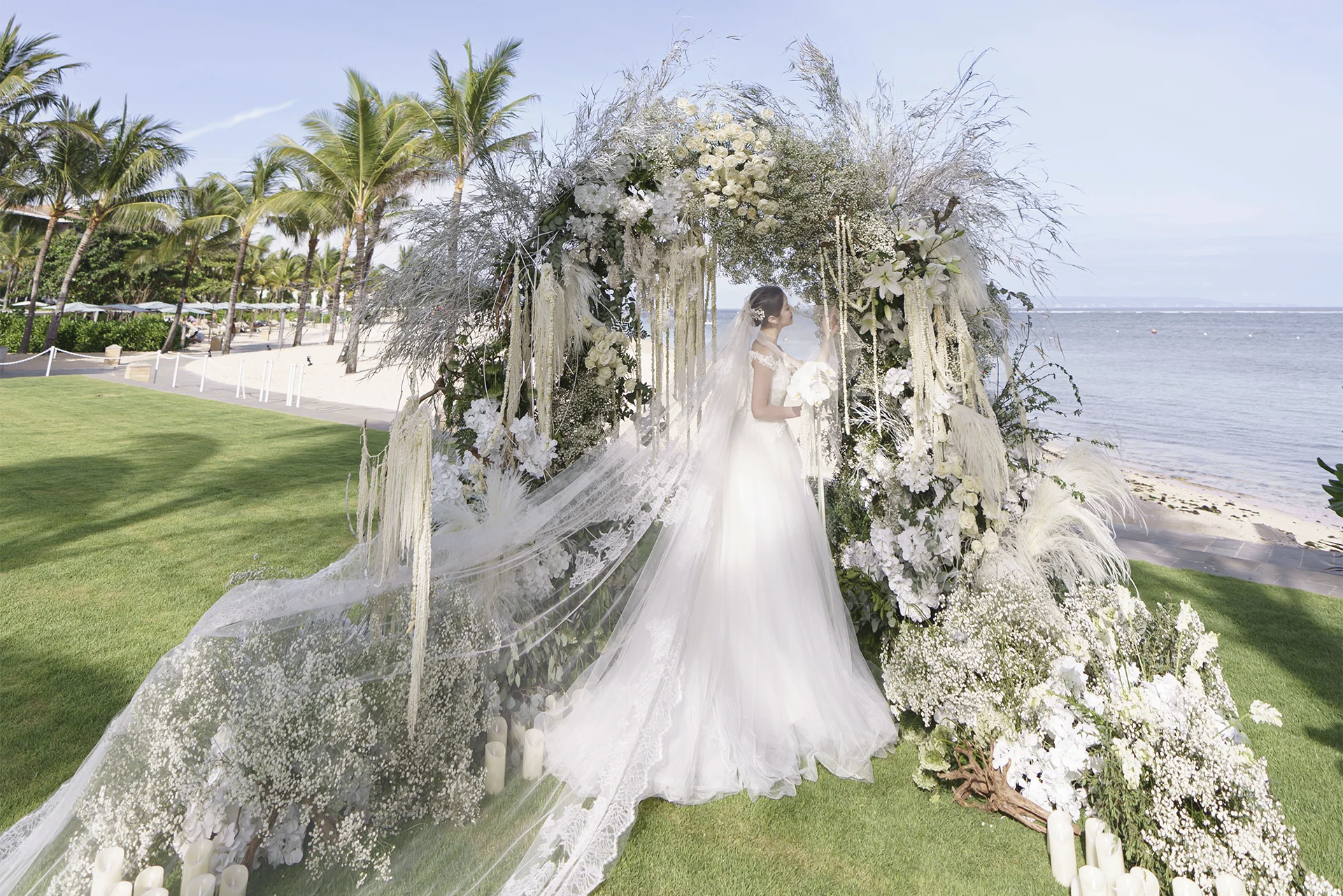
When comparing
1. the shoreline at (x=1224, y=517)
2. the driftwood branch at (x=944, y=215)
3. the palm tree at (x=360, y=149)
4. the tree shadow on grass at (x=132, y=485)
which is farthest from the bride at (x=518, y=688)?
the palm tree at (x=360, y=149)

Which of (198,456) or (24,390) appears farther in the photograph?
(24,390)

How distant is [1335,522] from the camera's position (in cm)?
1078

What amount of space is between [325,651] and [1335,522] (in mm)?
13117

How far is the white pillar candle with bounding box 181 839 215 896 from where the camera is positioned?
2.39m

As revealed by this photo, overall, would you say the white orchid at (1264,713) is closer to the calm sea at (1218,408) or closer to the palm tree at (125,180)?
the calm sea at (1218,408)

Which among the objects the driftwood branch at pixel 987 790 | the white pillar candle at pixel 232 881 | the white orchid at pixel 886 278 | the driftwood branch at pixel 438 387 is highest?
the white orchid at pixel 886 278

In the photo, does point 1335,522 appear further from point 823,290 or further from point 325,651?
point 325,651

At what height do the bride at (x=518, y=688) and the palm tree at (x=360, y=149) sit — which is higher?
the palm tree at (x=360, y=149)

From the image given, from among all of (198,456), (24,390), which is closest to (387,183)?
(24,390)

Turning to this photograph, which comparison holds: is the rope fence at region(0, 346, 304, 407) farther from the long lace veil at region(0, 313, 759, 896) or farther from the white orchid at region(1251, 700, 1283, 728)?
the white orchid at region(1251, 700, 1283, 728)

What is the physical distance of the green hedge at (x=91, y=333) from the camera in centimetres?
2791

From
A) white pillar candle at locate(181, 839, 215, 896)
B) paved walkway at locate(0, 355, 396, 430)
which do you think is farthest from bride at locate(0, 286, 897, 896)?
paved walkway at locate(0, 355, 396, 430)

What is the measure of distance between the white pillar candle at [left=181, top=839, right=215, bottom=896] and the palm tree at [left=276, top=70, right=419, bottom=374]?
80.8 feet

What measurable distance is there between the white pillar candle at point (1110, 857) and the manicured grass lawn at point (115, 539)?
416 cm
